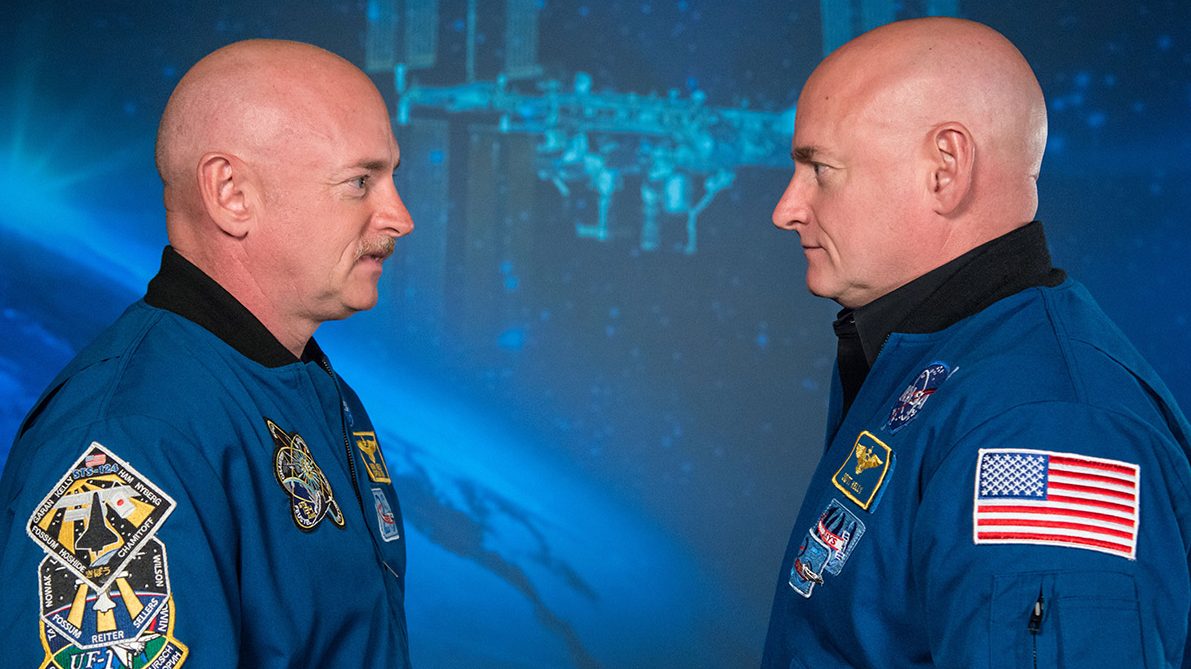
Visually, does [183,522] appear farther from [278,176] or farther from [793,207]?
[793,207]

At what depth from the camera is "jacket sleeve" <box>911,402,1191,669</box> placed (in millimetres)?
1000

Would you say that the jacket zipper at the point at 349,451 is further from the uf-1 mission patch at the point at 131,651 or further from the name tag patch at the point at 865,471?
the name tag patch at the point at 865,471

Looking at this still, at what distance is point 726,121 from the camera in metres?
3.70

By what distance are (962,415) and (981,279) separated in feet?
0.82

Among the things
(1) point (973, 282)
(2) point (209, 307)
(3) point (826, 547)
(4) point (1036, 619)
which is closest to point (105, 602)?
(2) point (209, 307)

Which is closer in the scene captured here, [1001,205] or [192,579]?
[192,579]

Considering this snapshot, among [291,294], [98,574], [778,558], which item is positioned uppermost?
[778,558]

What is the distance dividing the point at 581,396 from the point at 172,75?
5.46 feet

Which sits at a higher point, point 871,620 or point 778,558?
point 778,558

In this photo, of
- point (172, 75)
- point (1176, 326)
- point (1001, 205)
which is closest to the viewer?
point (1001, 205)

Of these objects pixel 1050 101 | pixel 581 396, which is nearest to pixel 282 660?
pixel 581 396

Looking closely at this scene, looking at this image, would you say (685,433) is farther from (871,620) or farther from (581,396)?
(871,620)

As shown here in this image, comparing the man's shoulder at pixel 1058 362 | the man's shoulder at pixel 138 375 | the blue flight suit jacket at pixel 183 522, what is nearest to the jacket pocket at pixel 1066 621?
the man's shoulder at pixel 1058 362

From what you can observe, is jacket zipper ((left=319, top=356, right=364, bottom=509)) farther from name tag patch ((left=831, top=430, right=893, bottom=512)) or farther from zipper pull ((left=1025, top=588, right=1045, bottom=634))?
zipper pull ((left=1025, top=588, right=1045, bottom=634))
